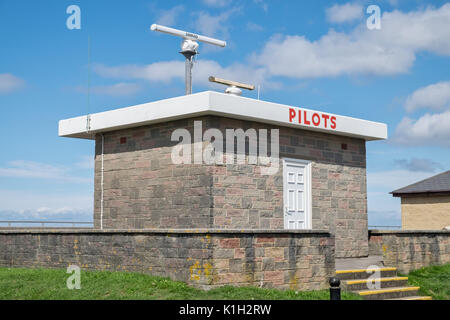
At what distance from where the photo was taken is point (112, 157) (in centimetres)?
1644

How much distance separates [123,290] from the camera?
10.8 m

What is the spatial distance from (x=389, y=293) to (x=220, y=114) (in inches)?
215

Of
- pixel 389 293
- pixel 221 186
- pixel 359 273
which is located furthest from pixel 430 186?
pixel 221 186

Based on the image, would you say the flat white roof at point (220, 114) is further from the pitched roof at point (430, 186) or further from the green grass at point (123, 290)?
the pitched roof at point (430, 186)

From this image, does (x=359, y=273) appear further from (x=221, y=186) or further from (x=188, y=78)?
(x=188, y=78)

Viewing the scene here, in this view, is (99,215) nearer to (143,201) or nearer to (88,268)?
(143,201)

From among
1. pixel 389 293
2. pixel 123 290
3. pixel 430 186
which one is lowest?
pixel 389 293

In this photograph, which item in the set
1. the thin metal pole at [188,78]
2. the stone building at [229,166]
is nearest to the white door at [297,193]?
the stone building at [229,166]

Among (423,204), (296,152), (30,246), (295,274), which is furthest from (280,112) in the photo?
(423,204)

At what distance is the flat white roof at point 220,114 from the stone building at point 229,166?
0.09ft

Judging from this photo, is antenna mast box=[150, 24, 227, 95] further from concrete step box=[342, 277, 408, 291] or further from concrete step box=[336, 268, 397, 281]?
concrete step box=[342, 277, 408, 291]

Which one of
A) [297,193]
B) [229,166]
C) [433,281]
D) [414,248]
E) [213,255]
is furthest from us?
→ [297,193]

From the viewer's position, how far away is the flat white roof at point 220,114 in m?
13.9

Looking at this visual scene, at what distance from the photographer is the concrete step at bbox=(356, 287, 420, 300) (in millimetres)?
12547
